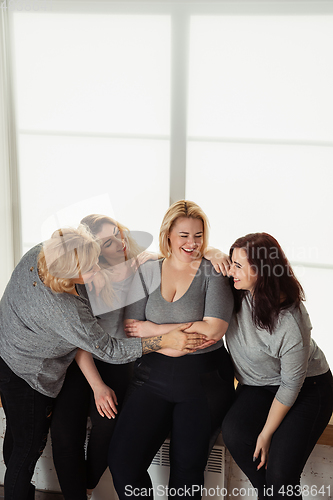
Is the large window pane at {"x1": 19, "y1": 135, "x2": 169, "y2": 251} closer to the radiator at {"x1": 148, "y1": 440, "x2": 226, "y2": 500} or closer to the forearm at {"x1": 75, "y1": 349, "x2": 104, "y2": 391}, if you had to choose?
the forearm at {"x1": 75, "y1": 349, "x2": 104, "y2": 391}

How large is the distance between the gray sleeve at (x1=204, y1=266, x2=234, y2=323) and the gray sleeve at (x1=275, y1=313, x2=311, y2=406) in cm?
21

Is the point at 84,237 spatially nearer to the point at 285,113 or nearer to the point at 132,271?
the point at 132,271

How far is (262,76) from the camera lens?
2.12 meters

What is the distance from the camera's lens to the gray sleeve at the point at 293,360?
135 cm

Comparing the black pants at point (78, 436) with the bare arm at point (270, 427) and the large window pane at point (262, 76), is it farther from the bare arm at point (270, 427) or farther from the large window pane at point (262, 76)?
the large window pane at point (262, 76)

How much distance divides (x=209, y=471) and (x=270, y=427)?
0.36 m

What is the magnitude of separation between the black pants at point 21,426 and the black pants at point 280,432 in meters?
→ 0.64

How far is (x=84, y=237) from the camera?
51.9 inches

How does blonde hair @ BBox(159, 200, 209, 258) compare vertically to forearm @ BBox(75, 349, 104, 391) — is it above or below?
above

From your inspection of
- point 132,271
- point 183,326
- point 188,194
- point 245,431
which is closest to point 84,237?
point 132,271

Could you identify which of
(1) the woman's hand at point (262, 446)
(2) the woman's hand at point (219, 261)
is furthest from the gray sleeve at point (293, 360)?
(2) the woman's hand at point (219, 261)

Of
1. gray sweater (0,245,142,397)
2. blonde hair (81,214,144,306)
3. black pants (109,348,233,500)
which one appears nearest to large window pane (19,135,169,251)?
blonde hair (81,214,144,306)

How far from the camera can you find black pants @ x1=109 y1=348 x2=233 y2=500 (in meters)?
1.39

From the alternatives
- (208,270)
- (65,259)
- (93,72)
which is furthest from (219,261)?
(93,72)
